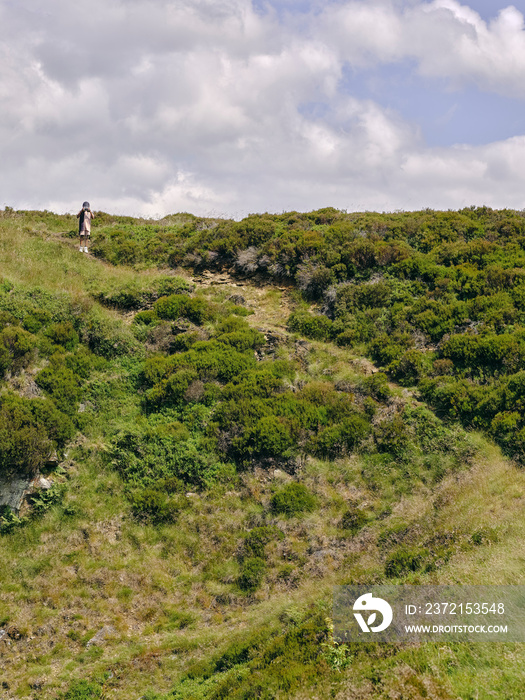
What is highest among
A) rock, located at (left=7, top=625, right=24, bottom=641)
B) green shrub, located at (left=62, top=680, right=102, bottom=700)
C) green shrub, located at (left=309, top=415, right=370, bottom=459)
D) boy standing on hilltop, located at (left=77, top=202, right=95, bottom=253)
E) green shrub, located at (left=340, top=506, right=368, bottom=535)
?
boy standing on hilltop, located at (left=77, top=202, right=95, bottom=253)

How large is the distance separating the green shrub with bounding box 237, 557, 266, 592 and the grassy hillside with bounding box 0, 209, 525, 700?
2.1 inches

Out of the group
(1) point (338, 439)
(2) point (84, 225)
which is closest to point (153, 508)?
(1) point (338, 439)

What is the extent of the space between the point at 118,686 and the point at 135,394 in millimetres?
8385

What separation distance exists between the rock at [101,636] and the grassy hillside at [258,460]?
0.09 meters

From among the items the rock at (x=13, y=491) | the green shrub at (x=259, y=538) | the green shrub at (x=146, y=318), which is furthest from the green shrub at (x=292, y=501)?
the green shrub at (x=146, y=318)

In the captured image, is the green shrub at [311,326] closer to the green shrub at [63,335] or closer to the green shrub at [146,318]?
the green shrub at [146,318]

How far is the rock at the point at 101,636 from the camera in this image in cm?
1008

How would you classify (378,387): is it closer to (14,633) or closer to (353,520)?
(353,520)

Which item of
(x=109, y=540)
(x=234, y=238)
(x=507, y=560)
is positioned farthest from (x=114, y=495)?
(x=234, y=238)

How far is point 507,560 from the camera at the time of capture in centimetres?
915

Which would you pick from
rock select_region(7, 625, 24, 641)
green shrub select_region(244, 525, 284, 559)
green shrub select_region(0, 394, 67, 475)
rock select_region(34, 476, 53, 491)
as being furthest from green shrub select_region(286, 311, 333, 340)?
rock select_region(7, 625, 24, 641)

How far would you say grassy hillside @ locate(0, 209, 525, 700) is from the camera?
30.3 feet

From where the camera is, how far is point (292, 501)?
1246 cm

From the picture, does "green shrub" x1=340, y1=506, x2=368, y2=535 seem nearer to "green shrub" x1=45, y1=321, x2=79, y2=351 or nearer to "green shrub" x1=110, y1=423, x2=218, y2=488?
"green shrub" x1=110, y1=423, x2=218, y2=488
